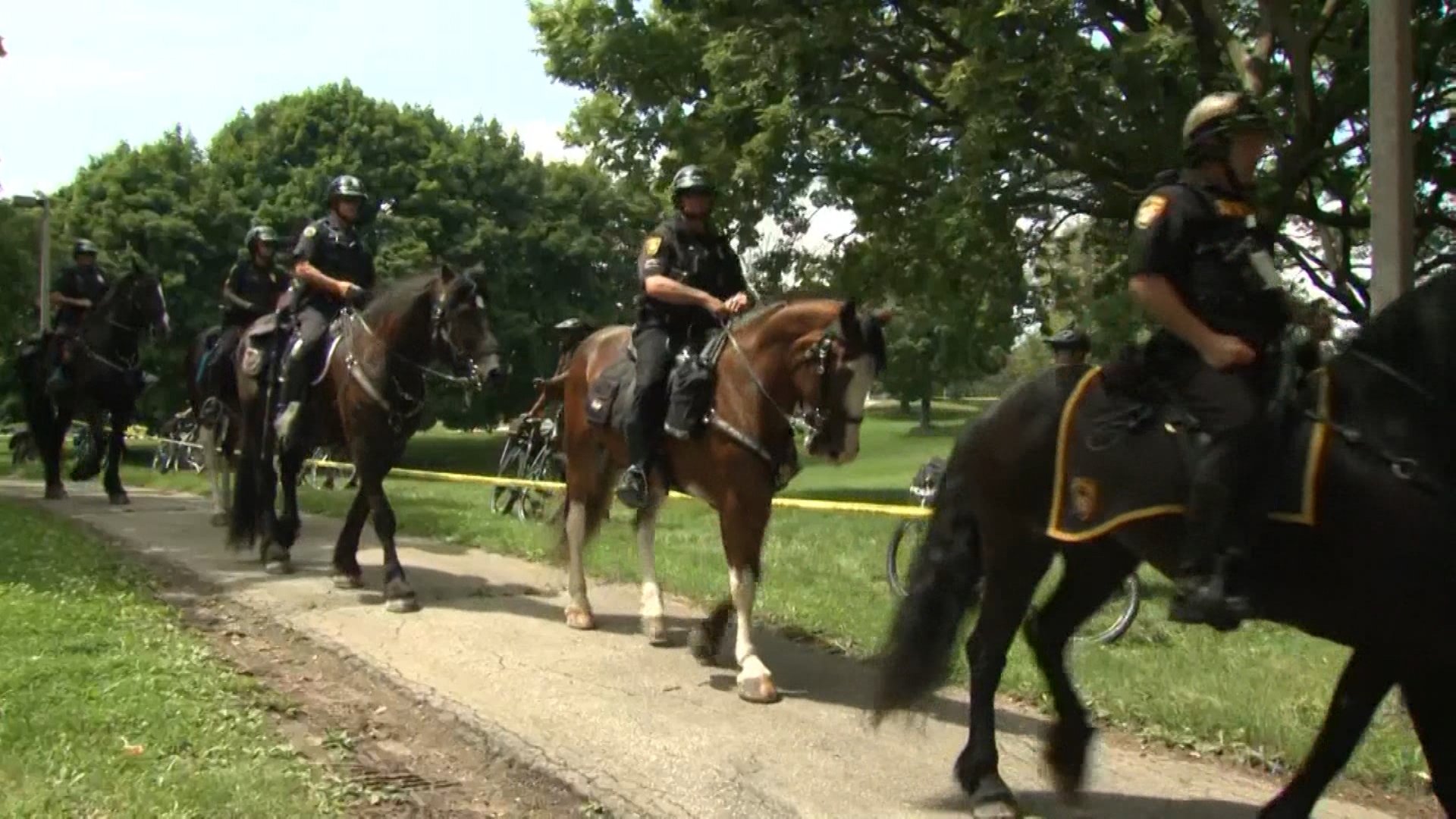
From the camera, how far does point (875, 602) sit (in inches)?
373

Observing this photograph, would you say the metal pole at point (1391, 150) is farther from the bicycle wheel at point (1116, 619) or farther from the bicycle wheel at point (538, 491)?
the bicycle wheel at point (538, 491)

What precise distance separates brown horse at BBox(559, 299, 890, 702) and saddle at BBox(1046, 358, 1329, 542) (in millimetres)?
1726

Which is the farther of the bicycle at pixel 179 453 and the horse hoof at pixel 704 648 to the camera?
the bicycle at pixel 179 453

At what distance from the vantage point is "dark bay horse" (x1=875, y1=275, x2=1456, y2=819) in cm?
398

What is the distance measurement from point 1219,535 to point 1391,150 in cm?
322

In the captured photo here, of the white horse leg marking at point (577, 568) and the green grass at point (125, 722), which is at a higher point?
the white horse leg marking at point (577, 568)

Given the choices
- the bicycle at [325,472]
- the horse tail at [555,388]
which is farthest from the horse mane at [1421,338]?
the bicycle at [325,472]

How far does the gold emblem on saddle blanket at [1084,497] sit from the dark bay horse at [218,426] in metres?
9.77

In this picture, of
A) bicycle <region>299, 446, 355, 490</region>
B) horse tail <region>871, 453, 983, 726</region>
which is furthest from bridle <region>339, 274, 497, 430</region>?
bicycle <region>299, 446, 355, 490</region>

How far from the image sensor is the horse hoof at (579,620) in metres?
8.59

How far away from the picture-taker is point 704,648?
762cm

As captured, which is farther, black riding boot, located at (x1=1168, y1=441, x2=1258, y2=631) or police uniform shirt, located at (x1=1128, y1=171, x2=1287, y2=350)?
police uniform shirt, located at (x1=1128, y1=171, x2=1287, y2=350)

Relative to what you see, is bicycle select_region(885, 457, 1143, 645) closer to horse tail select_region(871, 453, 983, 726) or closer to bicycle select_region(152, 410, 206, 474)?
horse tail select_region(871, 453, 983, 726)

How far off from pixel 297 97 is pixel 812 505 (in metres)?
34.5
